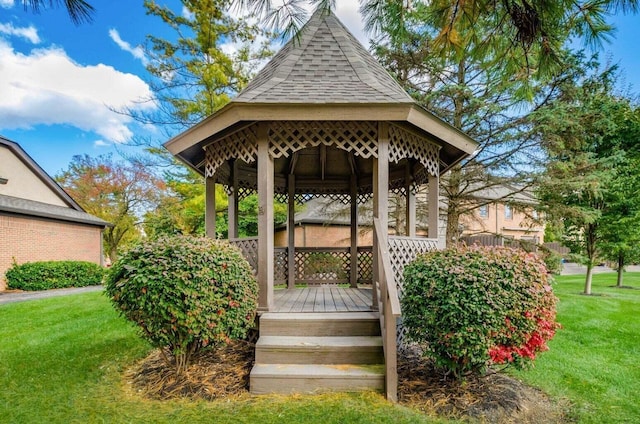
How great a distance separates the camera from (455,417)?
3.16 m

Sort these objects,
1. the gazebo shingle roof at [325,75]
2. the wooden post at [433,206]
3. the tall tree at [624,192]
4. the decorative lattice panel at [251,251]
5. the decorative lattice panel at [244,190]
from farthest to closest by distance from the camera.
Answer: the tall tree at [624,192], the decorative lattice panel at [244,190], the wooden post at [433,206], the decorative lattice panel at [251,251], the gazebo shingle roof at [325,75]

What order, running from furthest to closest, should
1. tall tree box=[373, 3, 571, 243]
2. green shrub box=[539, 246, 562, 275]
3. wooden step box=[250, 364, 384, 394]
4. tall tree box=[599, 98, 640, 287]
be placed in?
tall tree box=[599, 98, 640, 287] → green shrub box=[539, 246, 562, 275] → tall tree box=[373, 3, 571, 243] → wooden step box=[250, 364, 384, 394]

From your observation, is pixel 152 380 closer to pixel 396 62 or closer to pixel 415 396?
pixel 415 396

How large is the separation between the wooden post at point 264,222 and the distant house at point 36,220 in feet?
44.8

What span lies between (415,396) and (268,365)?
164cm

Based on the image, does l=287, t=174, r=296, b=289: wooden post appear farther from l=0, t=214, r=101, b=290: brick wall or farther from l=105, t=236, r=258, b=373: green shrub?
l=0, t=214, r=101, b=290: brick wall

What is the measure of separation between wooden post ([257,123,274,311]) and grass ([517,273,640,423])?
3.50 meters

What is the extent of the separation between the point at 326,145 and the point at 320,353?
2720 millimetres

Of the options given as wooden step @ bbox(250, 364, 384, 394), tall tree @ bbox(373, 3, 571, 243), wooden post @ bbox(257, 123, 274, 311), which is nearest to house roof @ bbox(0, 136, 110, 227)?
wooden post @ bbox(257, 123, 274, 311)

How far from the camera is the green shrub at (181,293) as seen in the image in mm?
3430

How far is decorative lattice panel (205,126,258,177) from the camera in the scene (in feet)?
15.3

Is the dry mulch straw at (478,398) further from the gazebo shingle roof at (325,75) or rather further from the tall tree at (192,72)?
the tall tree at (192,72)

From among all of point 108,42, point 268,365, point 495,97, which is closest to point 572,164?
point 495,97

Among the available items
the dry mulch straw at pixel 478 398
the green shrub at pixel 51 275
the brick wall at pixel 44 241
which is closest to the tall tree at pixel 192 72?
the green shrub at pixel 51 275
